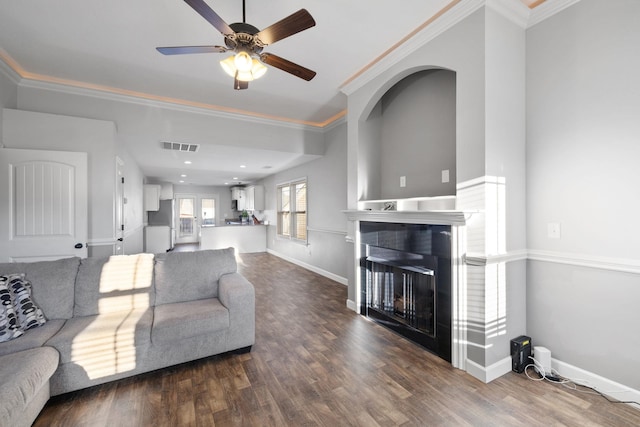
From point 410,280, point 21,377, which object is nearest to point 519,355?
point 410,280

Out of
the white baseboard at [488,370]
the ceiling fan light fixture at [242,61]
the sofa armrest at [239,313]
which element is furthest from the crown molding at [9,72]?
the white baseboard at [488,370]

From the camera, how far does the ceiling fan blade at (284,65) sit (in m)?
2.08

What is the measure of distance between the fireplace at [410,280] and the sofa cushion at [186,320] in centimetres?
170

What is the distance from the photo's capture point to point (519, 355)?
7.07 feet

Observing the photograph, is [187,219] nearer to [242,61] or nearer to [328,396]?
[242,61]

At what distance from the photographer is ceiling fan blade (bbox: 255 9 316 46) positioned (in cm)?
167

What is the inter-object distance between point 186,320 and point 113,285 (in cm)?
78

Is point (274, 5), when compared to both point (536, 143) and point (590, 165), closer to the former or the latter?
point (536, 143)

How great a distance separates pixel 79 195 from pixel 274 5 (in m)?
3.07

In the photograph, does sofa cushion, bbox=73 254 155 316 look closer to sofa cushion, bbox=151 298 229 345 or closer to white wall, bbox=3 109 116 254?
sofa cushion, bbox=151 298 229 345

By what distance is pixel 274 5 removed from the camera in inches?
86.0

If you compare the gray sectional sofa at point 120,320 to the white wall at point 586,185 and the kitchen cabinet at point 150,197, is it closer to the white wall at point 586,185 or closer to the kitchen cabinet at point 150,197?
the white wall at point 586,185

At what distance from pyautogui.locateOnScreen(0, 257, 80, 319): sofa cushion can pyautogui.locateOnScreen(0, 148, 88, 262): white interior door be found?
110 centimetres

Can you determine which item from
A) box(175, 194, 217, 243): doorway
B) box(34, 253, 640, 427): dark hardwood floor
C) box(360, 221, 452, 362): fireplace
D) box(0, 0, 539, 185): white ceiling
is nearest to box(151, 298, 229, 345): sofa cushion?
box(34, 253, 640, 427): dark hardwood floor
